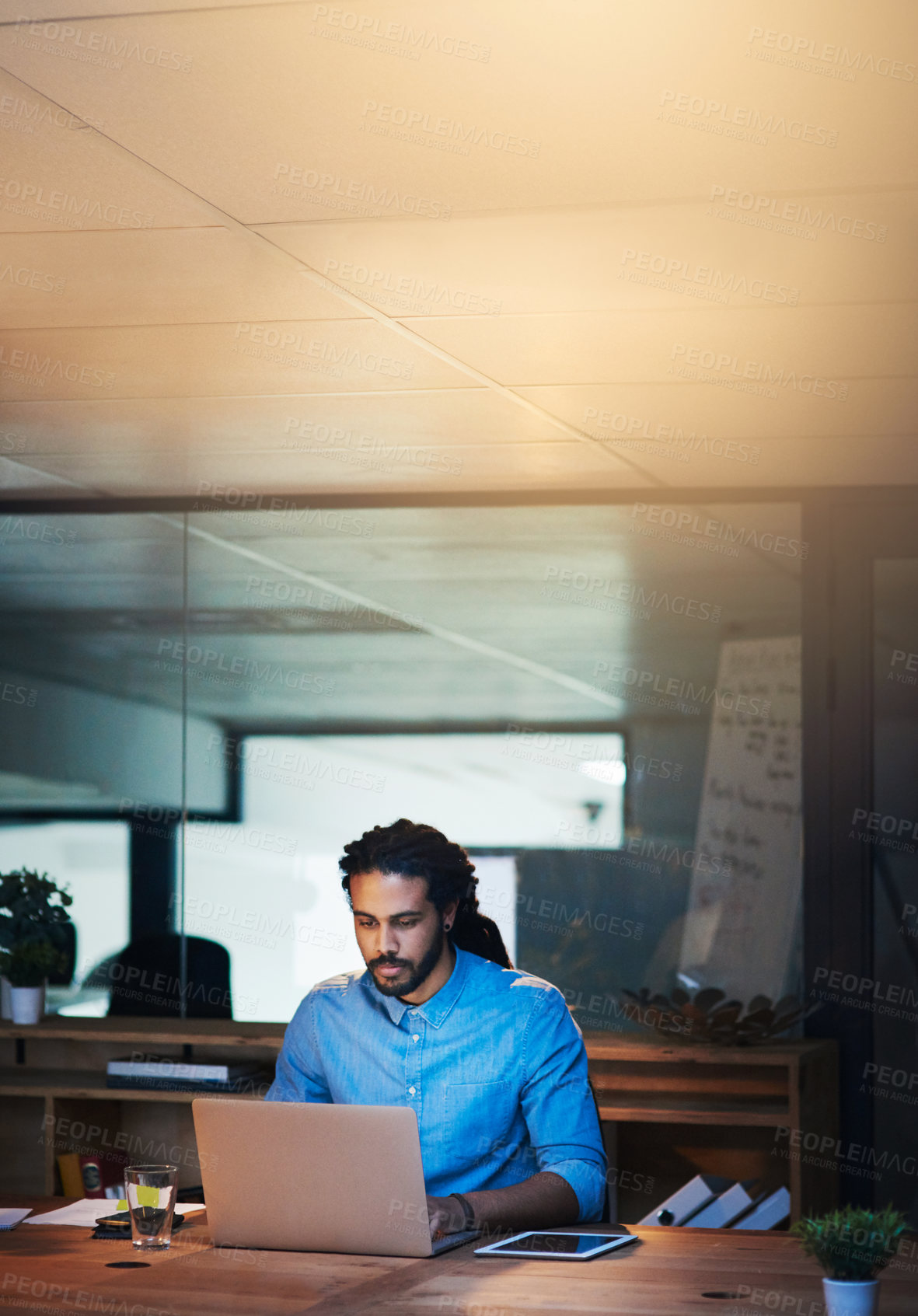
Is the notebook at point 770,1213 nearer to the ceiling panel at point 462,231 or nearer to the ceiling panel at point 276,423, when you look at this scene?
the ceiling panel at point 462,231

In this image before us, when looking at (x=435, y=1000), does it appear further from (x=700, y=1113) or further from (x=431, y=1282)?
(x=700, y=1113)

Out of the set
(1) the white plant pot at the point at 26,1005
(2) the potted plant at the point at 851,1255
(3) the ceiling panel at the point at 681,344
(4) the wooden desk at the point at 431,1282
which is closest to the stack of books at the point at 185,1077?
(1) the white plant pot at the point at 26,1005

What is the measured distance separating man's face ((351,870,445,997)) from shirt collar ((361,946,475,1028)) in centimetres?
2

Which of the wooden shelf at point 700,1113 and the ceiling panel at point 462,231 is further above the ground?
the ceiling panel at point 462,231

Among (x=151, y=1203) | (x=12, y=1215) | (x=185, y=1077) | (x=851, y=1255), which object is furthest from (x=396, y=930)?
(x=185, y=1077)

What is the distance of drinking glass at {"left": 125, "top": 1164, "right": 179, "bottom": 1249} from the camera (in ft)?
7.60

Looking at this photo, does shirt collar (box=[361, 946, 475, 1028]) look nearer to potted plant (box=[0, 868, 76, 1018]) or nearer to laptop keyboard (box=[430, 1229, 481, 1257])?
laptop keyboard (box=[430, 1229, 481, 1257])

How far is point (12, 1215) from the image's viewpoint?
8.32 ft

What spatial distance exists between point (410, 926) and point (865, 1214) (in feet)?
3.92

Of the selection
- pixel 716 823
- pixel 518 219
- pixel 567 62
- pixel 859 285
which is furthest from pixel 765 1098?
pixel 567 62

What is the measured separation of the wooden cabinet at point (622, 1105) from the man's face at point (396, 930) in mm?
1369

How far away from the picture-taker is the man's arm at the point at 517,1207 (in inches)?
93.0

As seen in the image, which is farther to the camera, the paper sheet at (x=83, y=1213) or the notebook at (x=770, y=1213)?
the notebook at (x=770, y=1213)

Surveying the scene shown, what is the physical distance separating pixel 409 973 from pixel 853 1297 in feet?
3.85
